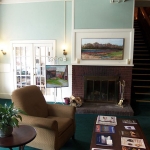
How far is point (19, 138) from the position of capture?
1982mm

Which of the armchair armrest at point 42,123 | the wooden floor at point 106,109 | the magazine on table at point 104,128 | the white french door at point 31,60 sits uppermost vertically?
the white french door at point 31,60

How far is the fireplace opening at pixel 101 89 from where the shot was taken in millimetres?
4727

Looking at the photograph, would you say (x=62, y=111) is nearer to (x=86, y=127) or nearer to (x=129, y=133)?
(x=86, y=127)

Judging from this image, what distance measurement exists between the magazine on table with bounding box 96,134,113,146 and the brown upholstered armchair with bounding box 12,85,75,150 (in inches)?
23.5

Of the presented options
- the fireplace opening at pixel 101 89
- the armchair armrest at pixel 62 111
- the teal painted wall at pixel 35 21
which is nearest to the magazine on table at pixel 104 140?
the armchair armrest at pixel 62 111

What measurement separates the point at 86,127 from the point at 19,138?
6.25 feet

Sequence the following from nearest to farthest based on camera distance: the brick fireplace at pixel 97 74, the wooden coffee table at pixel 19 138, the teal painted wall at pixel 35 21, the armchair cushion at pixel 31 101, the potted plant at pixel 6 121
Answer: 1. the wooden coffee table at pixel 19 138
2. the potted plant at pixel 6 121
3. the armchair cushion at pixel 31 101
4. the brick fireplace at pixel 97 74
5. the teal painted wall at pixel 35 21

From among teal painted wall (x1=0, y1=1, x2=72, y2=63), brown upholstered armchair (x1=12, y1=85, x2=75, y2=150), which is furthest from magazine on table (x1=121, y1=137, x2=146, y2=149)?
teal painted wall (x1=0, y1=1, x2=72, y2=63)

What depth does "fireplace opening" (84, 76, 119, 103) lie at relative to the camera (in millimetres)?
4727

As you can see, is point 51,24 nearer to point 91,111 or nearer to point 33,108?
point 91,111

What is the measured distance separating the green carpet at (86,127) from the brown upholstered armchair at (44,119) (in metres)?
0.17

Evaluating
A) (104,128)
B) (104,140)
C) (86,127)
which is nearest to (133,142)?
(104,140)

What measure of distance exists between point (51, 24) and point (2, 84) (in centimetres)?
264

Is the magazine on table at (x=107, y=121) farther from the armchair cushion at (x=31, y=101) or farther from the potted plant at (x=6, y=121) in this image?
the potted plant at (x=6, y=121)
